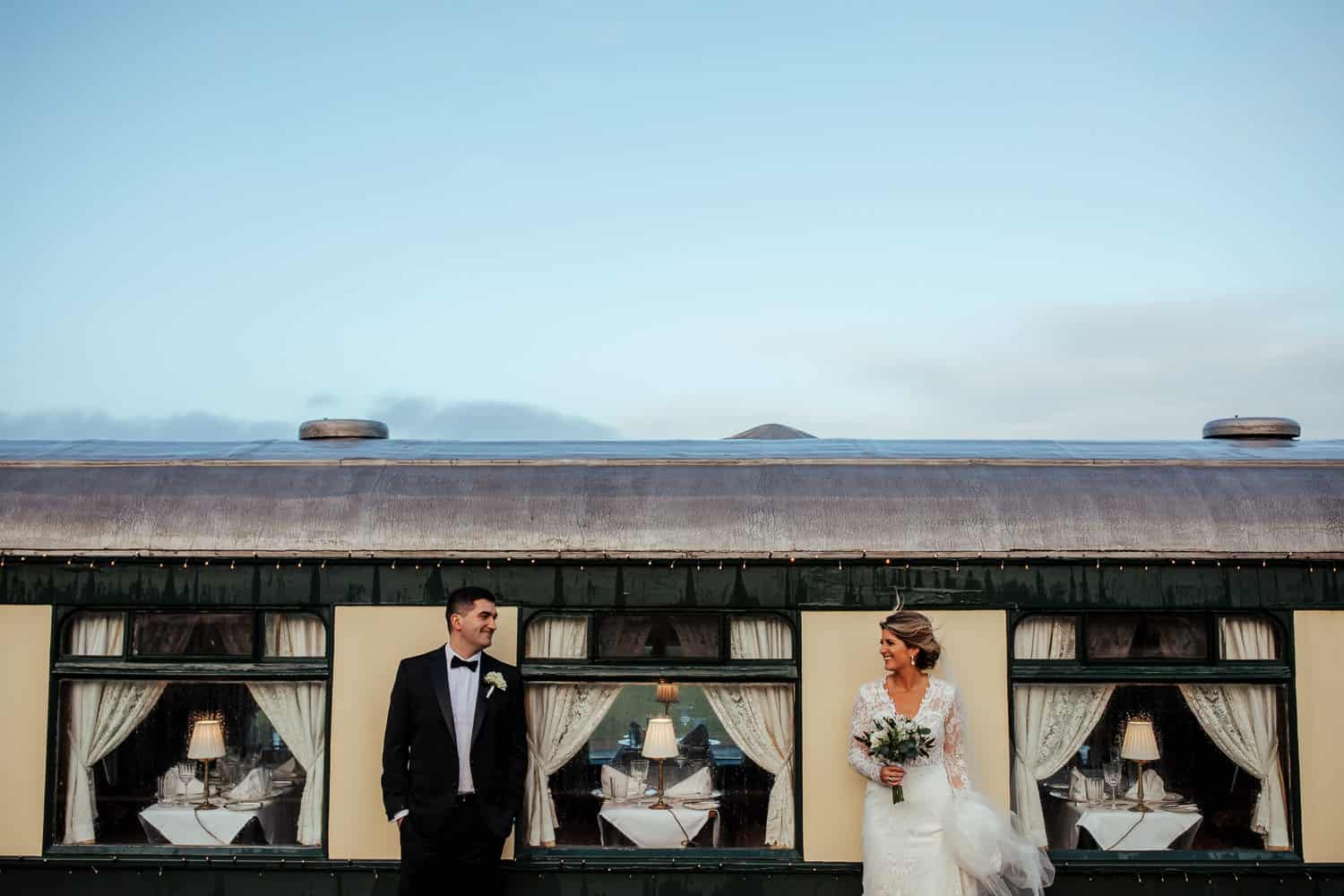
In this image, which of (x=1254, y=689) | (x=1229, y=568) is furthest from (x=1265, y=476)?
(x=1254, y=689)

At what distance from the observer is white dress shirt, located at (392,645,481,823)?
16.8 ft

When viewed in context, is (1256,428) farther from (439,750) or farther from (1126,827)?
(439,750)

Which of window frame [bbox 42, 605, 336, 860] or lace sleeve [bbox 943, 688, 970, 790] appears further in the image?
window frame [bbox 42, 605, 336, 860]

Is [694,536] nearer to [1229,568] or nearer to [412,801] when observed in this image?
[412,801]

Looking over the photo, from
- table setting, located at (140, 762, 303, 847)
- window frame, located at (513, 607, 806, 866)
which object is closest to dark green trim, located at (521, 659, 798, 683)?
window frame, located at (513, 607, 806, 866)

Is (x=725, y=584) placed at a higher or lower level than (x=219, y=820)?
higher

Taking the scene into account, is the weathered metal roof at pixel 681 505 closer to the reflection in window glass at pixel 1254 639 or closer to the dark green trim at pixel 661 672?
the reflection in window glass at pixel 1254 639

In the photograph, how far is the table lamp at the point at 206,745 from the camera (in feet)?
18.2

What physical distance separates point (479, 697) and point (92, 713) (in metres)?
2.02

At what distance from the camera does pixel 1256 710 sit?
17.8ft

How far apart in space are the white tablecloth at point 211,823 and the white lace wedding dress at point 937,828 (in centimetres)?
276

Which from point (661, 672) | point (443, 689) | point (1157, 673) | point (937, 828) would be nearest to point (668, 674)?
point (661, 672)

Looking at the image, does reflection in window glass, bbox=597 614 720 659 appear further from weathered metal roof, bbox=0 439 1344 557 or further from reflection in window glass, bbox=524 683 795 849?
weathered metal roof, bbox=0 439 1344 557

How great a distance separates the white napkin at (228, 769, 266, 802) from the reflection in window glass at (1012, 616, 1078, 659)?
12.2 feet
